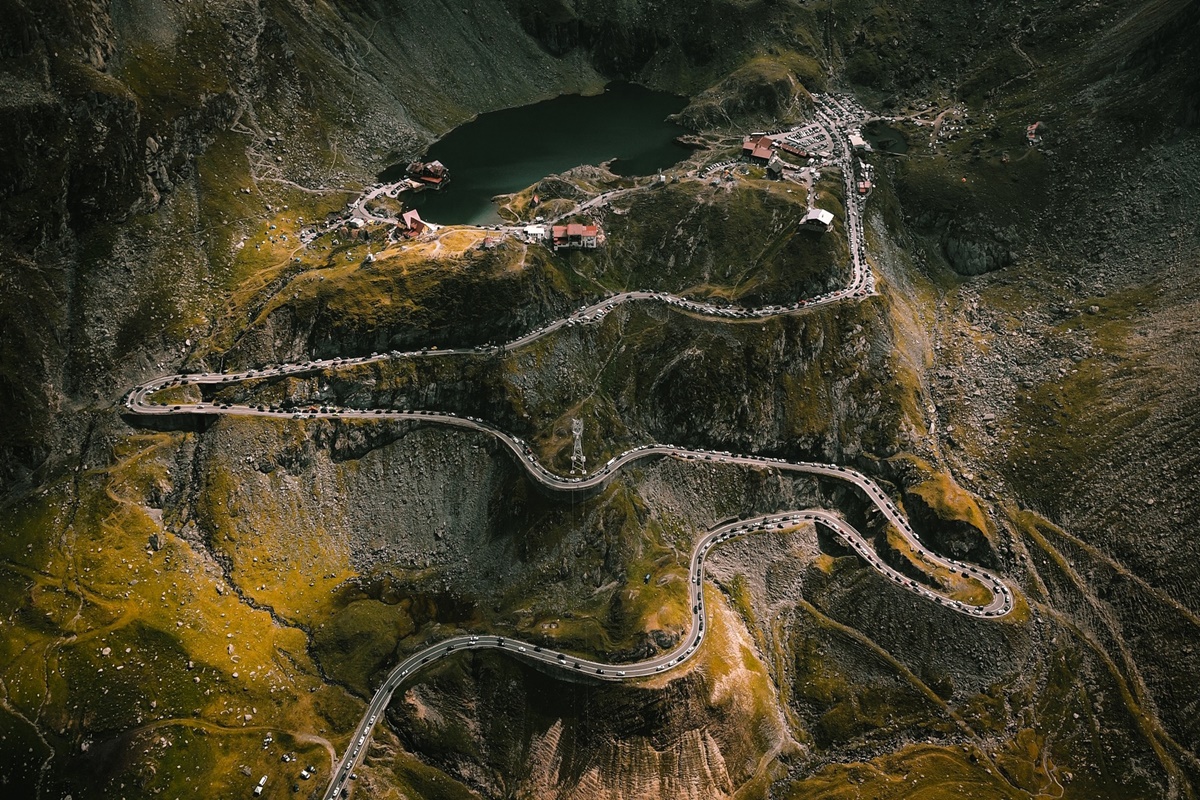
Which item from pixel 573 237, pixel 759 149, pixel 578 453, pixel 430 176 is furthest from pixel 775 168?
pixel 578 453

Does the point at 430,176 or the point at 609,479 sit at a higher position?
the point at 430,176

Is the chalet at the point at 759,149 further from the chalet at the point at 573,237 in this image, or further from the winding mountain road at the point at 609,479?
the chalet at the point at 573,237

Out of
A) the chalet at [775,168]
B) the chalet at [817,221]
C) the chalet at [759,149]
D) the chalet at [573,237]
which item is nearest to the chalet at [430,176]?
the chalet at [573,237]

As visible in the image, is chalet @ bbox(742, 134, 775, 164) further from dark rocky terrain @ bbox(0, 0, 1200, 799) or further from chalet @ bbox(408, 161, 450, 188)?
chalet @ bbox(408, 161, 450, 188)

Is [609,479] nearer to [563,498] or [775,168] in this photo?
[563,498]

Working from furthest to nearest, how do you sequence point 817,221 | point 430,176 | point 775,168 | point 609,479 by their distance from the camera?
1. point 430,176
2. point 775,168
3. point 817,221
4. point 609,479

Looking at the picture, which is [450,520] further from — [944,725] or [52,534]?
[944,725]

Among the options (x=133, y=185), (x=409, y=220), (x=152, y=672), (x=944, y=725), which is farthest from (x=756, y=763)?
(x=133, y=185)
